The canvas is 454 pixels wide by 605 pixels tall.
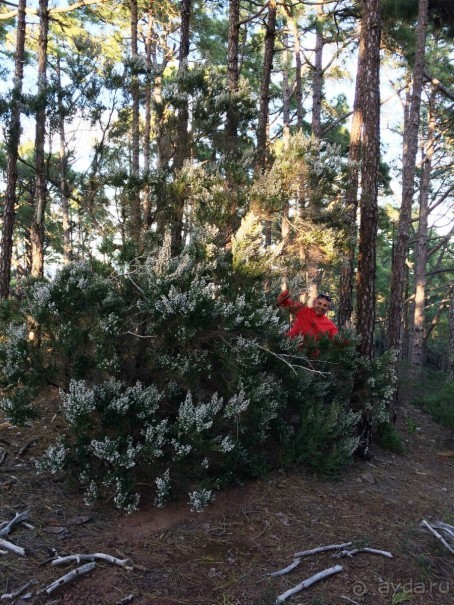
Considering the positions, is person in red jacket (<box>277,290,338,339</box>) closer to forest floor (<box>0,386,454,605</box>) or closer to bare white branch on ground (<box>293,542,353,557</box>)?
forest floor (<box>0,386,454,605</box>)

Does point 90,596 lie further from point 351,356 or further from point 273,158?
point 273,158

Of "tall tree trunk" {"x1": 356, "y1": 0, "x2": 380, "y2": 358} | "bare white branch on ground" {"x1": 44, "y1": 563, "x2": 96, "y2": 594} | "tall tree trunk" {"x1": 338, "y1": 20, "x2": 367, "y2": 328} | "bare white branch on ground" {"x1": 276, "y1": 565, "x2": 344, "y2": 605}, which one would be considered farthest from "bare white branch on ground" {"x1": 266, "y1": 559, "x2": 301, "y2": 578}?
"tall tree trunk" {"x1": 338, "y1": 20, "x2": 367, "y2": 328}

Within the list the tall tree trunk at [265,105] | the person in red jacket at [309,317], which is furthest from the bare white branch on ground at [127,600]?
the tall tree trunk at [265,105]

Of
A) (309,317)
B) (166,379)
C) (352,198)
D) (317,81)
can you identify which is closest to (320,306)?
(309,317)

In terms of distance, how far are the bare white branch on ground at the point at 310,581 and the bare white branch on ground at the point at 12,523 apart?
186 cm

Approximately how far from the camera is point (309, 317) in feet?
20.2

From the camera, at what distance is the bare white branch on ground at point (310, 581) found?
3.03 meters

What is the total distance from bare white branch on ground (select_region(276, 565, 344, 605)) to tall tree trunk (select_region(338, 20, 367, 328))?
4116 millimetres

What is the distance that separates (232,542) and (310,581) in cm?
67

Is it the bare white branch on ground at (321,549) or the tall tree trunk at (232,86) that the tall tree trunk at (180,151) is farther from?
the bare white branch on ground at (321,549)

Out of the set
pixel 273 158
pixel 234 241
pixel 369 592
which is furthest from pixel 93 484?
pixel 273 158

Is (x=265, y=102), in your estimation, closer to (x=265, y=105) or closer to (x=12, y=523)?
(x=265, y=105)

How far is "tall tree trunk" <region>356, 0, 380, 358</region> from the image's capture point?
250 inches

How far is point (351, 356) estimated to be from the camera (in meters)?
5.67
